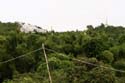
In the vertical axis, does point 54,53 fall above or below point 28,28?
below

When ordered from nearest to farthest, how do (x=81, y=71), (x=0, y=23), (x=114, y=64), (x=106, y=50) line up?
1. (x=81, y=71)
2. (x=114, y=64)
3. (x=106, y=50)
4. (x=0, y=23)

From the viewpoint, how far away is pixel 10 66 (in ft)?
59.0

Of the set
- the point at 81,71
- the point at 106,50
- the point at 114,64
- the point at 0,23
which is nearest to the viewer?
the point at 81,71

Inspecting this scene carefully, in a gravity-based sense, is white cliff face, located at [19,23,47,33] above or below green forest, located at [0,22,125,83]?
above

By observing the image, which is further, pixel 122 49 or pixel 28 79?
pixel 122 49

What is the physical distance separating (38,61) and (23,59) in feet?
2.68

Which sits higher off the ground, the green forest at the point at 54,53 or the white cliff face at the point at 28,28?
the white cliff face at the point at 28,28

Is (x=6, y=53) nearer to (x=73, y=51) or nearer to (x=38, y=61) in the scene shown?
(x=38, y=61)

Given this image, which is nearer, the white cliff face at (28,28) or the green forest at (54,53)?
the green forest at (54,53)

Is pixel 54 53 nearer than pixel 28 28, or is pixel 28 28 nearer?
pixel 54 53

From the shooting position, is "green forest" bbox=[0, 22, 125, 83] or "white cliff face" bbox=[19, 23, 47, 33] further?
"white cliff face" bbox=[19, 23, 47, 33]

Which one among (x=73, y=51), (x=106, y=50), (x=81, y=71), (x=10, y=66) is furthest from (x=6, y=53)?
(x=81, y=71)

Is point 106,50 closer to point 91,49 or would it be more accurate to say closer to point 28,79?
point 91,49

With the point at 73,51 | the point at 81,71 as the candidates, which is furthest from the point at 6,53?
the point at 81,71
